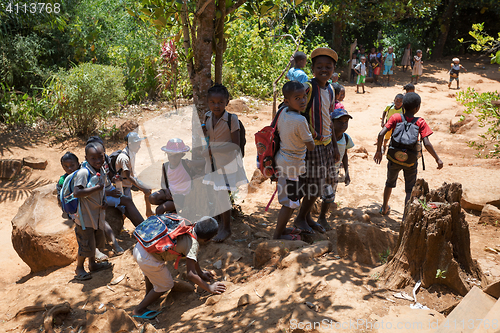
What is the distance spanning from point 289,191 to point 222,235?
3.50ft

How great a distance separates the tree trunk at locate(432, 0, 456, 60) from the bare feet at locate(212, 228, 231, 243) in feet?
60.7

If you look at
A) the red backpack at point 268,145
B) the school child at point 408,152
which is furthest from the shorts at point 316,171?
the school child at point 408,152

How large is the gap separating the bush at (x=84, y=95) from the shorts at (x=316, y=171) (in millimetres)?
6868

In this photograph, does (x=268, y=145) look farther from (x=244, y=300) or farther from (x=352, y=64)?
(x=352, y=64)

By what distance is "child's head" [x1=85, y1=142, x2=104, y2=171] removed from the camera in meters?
3.79

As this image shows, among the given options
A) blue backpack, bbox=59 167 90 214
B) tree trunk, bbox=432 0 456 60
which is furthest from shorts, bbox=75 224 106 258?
tree trunk, bbox=432 0 456 60

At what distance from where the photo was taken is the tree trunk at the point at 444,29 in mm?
17675

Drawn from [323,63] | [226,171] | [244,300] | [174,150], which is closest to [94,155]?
[174,150]

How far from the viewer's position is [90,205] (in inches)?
155

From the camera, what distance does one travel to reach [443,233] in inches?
108

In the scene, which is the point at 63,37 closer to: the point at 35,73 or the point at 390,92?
the point at 35,73

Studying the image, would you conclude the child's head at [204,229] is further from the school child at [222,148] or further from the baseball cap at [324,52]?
the baseball cap at [324,52]

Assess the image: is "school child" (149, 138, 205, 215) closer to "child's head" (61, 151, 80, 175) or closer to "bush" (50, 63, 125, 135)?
"child's head" (61, 151, 80, 175)

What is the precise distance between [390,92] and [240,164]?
1224cm
